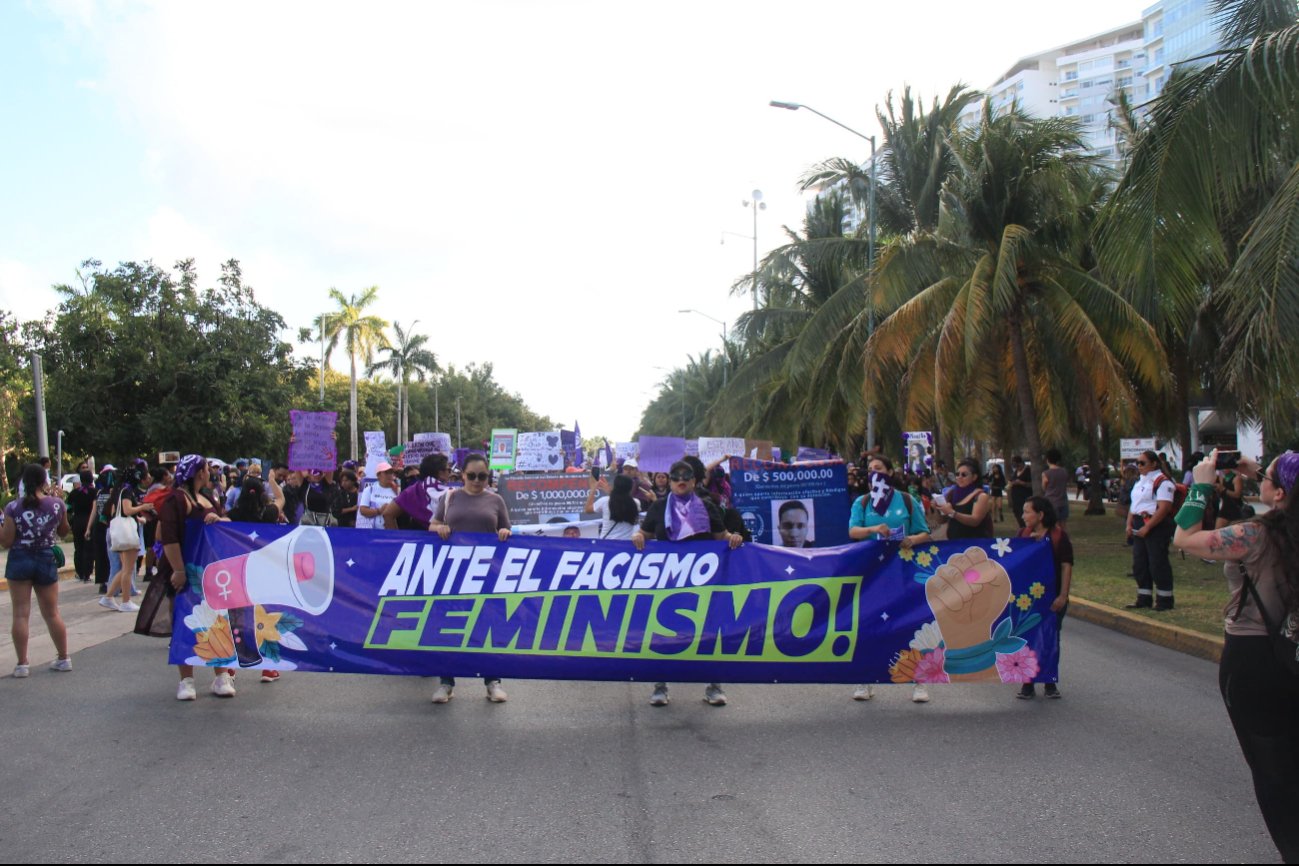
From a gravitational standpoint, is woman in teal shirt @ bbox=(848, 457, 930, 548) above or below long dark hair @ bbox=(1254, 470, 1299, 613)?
below

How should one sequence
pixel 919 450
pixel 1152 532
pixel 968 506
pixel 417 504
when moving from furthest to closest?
pixel 919 450, pixel 1152 532, pixel 968 506, pixel 417 504

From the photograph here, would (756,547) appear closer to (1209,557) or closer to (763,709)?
(763,709)

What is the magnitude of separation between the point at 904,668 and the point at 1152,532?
18.2 ft

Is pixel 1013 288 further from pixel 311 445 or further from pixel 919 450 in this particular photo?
pixel 311 445

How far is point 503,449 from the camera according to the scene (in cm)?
2355

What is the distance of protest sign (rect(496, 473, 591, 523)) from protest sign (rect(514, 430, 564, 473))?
681 cm

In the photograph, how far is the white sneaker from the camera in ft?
23.9

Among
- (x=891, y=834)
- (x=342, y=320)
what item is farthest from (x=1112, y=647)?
(x=342, y=320)

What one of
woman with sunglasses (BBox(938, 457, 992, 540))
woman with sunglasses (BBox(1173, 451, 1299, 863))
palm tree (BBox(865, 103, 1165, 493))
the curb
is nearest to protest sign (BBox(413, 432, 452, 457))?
palm tree (BBox(865, 103, 1165, 493))

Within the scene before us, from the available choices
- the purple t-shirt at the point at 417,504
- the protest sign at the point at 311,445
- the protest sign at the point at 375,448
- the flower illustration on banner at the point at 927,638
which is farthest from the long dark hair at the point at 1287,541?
the protest sign at the point at 311,445

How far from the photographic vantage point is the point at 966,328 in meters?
17.1

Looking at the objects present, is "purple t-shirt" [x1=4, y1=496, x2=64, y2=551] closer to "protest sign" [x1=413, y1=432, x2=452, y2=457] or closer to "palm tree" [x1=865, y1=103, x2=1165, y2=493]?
"protest sign" [x1=413, y1=432, x2=452, y2=457]

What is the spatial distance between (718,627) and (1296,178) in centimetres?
601

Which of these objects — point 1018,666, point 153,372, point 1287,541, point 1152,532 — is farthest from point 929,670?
point 153,372
